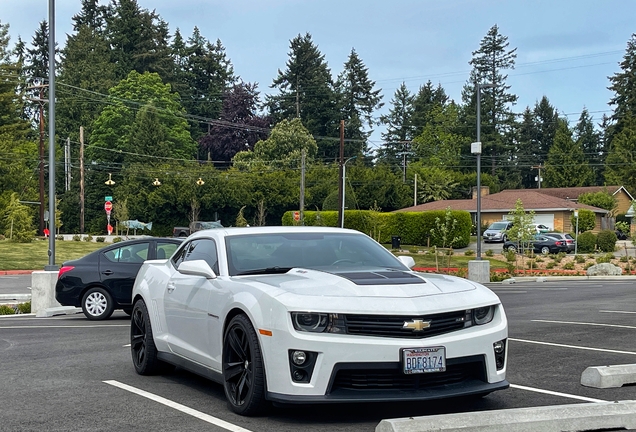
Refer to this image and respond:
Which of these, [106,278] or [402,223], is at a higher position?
[402,223]

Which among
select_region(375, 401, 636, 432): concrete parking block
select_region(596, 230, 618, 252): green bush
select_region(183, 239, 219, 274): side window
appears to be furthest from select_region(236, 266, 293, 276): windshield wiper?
select_region(596, 230, 618, 252): green bush

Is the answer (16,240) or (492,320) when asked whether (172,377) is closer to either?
(492,320)

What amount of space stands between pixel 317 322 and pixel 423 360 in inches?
33.1

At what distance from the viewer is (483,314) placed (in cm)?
684

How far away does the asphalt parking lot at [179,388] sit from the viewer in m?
6.70

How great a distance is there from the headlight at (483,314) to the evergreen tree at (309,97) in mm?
99668

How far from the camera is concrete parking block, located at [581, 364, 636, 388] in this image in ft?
26.0

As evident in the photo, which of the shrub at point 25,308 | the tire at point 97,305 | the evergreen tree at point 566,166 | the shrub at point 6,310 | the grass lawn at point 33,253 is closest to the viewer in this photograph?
the tire at point 97,305

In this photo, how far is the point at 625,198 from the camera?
94.8 metres

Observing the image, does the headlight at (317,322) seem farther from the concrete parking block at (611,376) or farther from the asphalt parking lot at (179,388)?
the concrete parking block at (611,376)

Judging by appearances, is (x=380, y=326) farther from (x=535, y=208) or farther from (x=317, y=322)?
(x=535, y=208)

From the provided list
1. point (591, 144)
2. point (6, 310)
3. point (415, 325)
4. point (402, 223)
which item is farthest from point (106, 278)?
point (591, 144)

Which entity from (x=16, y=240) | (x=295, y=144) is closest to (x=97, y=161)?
(x=295, y=144)

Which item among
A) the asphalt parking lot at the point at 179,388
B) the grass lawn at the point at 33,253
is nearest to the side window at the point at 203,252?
the asphalt parking lot at the point at 179,388
